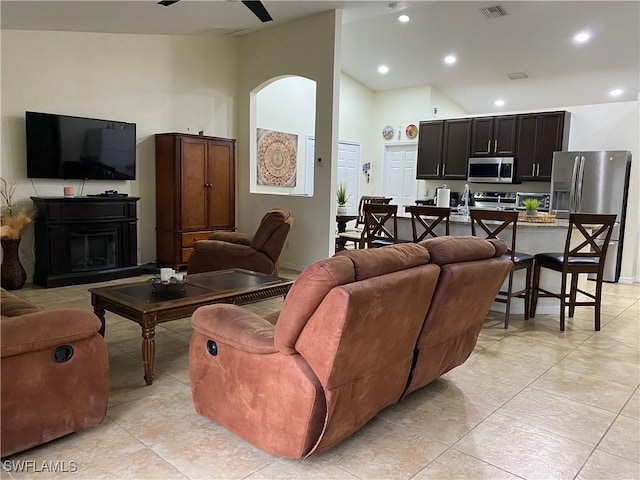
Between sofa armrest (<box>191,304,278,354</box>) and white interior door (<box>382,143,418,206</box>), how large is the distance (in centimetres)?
744

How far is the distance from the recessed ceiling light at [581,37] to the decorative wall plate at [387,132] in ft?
12.2

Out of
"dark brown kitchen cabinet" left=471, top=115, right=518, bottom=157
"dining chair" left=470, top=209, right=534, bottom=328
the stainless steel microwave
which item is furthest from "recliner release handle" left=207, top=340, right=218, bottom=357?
"dark brown kitchen cabinet" left=471, top=115, right=518, bottom=157

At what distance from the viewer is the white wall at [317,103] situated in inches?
227

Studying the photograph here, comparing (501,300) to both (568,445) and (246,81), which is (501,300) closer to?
(568,445)

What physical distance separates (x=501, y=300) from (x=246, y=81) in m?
4.80

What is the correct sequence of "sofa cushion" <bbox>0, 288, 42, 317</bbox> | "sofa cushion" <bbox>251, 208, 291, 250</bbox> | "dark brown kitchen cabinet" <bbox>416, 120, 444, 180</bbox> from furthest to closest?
"dark brown kitchen cabinet" <bbox>416, 120, 444, 180</bbox> → "sofa cushion" <bbox>251, 208, 291, 250</bbox> → "sofa cushion" <bbox>0, 288, 42, 317</bbox>

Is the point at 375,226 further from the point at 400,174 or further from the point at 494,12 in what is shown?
the point at 400,174

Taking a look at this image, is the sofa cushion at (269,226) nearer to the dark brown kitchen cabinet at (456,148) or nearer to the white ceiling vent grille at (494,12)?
the white ceiling vent grille at (494,12)

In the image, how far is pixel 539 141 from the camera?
721 centimetres

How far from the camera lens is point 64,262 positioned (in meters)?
5.14

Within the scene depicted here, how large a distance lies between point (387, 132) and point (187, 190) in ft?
16.1

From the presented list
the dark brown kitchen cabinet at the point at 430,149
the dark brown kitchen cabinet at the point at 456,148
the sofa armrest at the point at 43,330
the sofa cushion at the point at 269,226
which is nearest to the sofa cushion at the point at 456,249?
the sofa armrest at the point at 43,330

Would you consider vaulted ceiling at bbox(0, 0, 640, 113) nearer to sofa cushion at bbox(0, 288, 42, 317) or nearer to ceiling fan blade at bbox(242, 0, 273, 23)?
ceiling fan blade at bbox(242, 0, 273, 23)

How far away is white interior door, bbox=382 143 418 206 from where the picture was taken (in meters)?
9.29
